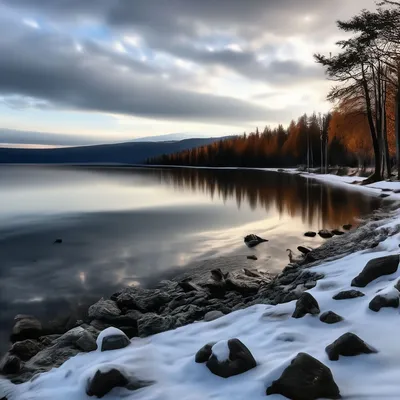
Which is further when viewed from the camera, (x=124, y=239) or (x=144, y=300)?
(x=124, y=239)

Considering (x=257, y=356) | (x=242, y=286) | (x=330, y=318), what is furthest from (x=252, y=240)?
(x=257, y=356)

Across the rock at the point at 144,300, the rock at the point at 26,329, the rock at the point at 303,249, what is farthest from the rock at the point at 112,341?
the rock at the point at 303,249

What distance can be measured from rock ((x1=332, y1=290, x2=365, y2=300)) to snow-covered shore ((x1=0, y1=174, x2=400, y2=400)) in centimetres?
9

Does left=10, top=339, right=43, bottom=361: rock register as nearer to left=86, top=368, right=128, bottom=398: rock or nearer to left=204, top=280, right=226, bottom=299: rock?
left=86, top=368, right=128, bottom=398: rock

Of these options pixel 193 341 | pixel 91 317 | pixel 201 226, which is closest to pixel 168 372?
pixel 193 341

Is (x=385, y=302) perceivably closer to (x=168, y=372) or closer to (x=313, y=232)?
(x=168, y=372)

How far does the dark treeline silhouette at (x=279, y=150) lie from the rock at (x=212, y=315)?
65.4m

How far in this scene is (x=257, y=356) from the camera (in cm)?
452

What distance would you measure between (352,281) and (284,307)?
4.65 feet

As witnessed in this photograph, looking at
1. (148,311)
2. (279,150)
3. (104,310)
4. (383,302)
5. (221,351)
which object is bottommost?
(148,311)

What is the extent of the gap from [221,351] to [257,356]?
47 centimetres

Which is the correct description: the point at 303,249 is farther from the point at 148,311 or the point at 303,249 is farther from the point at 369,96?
the point at 369,96

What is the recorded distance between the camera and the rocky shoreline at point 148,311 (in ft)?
19.8

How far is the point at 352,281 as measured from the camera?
6.55 meters
